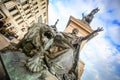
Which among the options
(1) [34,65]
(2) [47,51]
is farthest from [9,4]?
(1) [34,65]

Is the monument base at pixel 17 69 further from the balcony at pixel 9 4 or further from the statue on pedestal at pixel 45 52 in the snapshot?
the balcony at pixel 9 4

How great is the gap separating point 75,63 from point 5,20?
19.7 metres

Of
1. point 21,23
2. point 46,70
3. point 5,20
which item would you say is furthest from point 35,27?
point 21,23

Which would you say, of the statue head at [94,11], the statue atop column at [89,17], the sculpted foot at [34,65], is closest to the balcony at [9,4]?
the statue atop column at [89,17]

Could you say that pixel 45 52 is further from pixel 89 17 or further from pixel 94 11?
pixel 94 11

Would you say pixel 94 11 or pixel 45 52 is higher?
pixel 94 11

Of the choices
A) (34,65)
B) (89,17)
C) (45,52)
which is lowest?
(34,65)

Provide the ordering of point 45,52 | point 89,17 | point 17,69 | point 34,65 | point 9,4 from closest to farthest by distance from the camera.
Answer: point 17,69
point 34,65
point 45,52
point 89,17
point 9,4

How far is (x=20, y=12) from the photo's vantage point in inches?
1127

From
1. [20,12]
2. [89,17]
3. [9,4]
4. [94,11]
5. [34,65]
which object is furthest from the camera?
[20,12]

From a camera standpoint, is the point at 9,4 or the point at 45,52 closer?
the point at 45,52

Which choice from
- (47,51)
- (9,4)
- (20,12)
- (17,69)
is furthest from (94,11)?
(17,69)

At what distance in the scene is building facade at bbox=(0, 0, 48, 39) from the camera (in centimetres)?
2513

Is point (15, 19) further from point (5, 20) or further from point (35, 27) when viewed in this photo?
point (35, 27)
